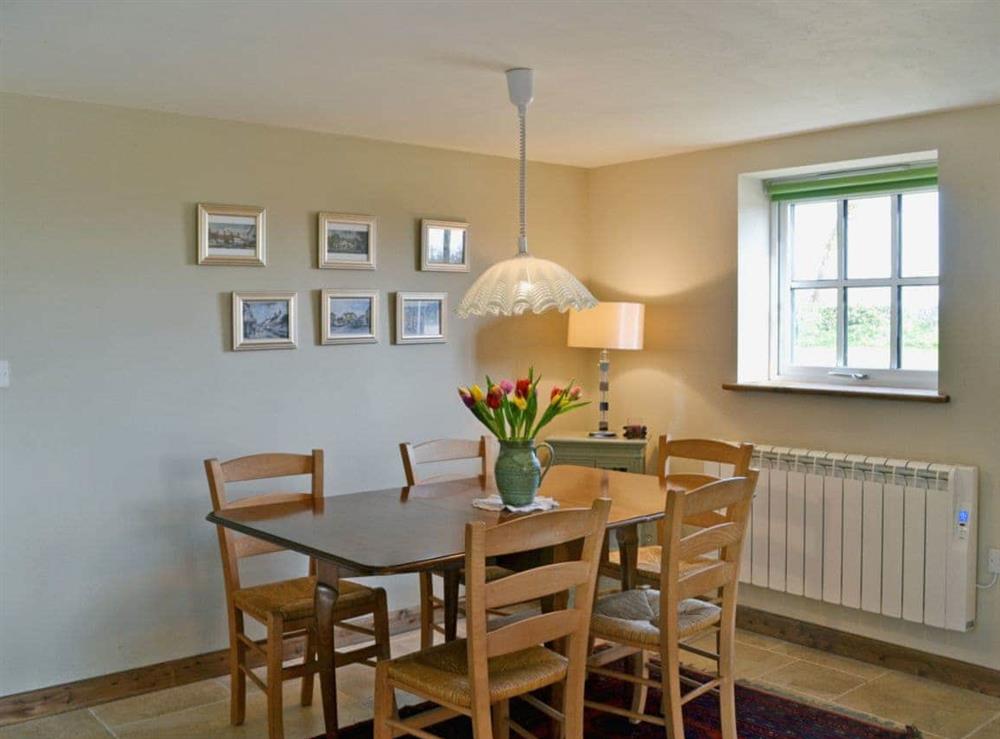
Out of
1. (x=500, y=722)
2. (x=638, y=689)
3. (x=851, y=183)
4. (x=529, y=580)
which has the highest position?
(x=851, y=183)

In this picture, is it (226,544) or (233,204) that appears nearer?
(226,544)

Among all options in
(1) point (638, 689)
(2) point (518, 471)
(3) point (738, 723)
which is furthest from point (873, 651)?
(2) point (518, 471)

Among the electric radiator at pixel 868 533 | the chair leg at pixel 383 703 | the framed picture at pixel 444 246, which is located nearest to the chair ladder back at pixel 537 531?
the chair leg at pixel 383 703

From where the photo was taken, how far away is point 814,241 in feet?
15.2

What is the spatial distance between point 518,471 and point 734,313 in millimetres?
1911

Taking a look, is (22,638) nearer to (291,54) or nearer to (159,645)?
(159,645)

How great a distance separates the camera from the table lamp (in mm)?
4789

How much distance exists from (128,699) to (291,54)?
2458 millimetres

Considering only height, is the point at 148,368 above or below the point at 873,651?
above

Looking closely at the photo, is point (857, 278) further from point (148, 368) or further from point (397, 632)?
point (148, 368)

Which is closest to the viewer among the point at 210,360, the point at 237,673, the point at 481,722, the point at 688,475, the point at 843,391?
the point at 481,722

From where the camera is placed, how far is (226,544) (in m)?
3.43

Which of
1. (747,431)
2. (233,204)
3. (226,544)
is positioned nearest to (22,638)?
(226,544)

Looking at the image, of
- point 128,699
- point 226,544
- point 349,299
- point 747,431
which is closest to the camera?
point 226,544
